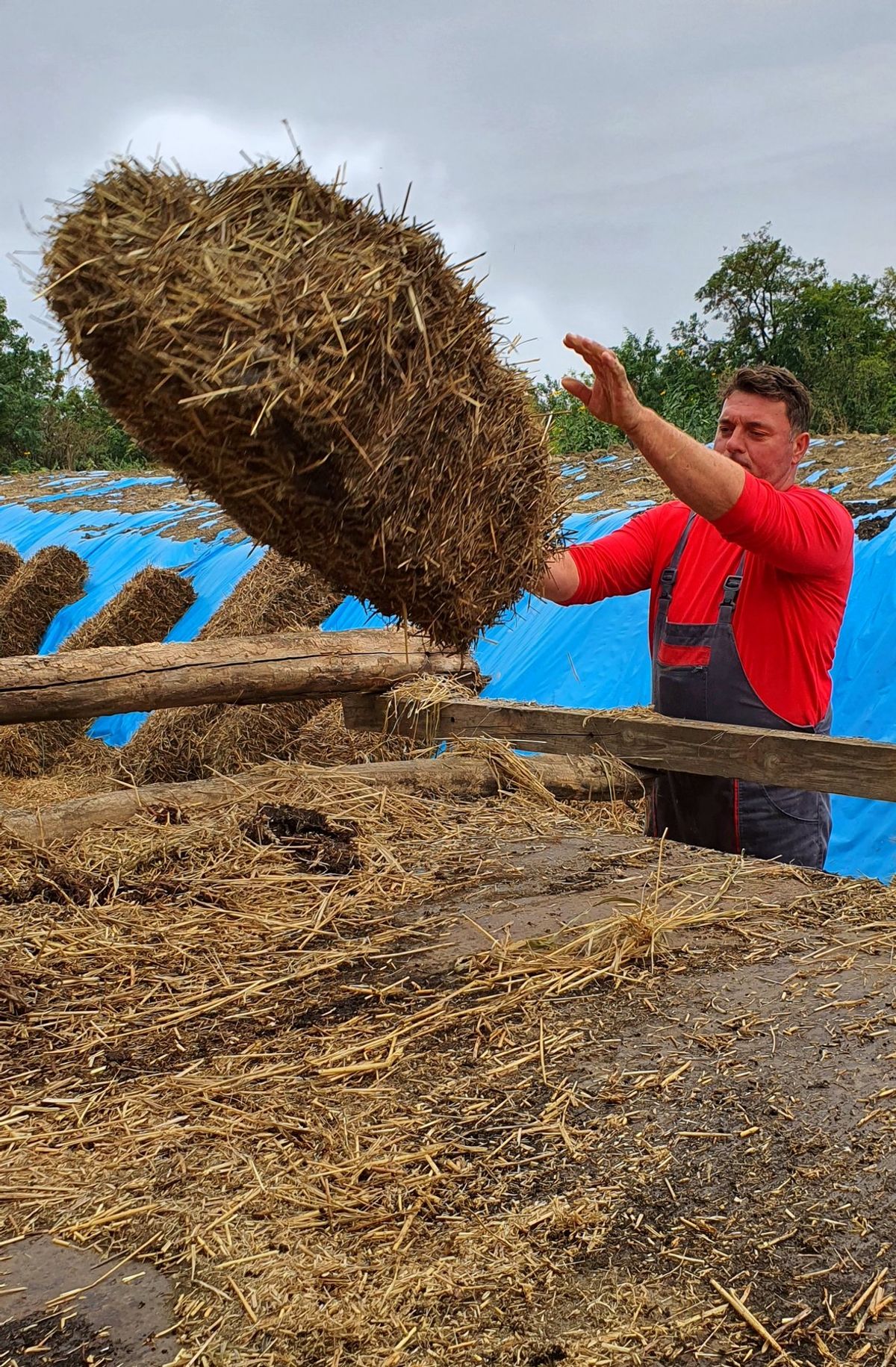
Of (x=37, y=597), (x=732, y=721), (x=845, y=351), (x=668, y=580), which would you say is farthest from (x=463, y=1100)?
(x=845, y=351)

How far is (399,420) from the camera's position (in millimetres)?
2861

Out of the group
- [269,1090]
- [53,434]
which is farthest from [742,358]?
[269,1090]

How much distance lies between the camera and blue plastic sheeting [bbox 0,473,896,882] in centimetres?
622

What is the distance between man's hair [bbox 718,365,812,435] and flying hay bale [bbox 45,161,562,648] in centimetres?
139

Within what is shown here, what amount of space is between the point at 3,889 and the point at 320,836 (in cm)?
108

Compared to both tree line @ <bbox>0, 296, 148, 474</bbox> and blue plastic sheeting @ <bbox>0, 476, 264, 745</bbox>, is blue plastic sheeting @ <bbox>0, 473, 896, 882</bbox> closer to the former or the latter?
blue plastic sheeting @ <bbox>0, 476, 264, 745</bbox>

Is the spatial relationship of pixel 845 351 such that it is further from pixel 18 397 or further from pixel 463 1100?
pixel 463 1100

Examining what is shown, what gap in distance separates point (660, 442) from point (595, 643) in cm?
445

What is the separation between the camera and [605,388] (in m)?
3.43

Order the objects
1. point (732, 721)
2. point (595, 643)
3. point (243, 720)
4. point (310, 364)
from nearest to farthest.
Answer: point (310, 364) < point (732, 721) < point (595, 643) < point (243, 720)

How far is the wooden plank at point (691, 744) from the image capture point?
3.88 m

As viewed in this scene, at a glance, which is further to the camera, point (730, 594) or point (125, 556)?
point (125, 556)

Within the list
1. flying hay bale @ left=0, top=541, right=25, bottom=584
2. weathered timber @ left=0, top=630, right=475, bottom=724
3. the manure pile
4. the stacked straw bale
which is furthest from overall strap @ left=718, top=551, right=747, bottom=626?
flying hay bale @ left=0, top=541, right=25, bottom=584

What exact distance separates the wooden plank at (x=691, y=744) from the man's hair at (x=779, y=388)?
3.88ft
